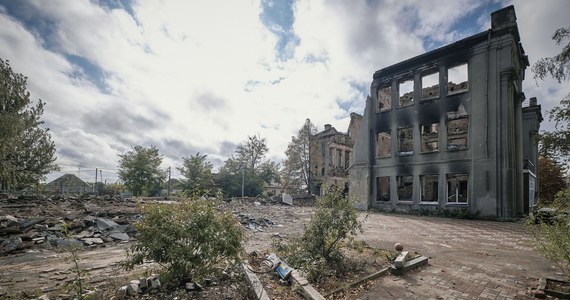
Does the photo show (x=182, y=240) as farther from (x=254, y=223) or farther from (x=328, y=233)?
(x=254, y=223)

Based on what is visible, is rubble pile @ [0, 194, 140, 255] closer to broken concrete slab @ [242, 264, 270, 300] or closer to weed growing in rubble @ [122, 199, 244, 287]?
weed growing in rubble @ [122, 199, 244, 287]

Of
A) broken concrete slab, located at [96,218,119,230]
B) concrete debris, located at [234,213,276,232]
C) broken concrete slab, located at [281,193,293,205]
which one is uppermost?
broken concrete slab, located at [96,218,119,230]

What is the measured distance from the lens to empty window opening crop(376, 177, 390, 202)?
19823mm

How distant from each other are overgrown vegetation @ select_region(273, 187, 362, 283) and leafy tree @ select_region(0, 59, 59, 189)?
1987 cm

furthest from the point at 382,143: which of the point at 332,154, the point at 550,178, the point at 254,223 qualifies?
the point at 550,178

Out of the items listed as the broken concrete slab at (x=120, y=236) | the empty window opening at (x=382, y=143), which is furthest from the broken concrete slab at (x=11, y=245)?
the empty window opening at (x=382, y=143)

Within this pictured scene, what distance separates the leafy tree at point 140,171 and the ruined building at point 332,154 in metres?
19.1

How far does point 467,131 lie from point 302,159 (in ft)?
64.4

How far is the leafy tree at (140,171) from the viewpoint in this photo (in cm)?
2744

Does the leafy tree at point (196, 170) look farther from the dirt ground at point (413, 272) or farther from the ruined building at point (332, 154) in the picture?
the dirt ground at point (413, 272)

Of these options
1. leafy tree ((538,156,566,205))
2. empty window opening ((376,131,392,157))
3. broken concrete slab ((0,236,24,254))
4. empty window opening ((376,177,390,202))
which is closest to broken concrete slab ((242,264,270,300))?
broken concrete slab ((0,236,24,254))

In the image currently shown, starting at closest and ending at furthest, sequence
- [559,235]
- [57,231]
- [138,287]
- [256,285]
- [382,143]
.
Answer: [559,235]
[138,287]
[256,285]
[57,231]
[382,143]

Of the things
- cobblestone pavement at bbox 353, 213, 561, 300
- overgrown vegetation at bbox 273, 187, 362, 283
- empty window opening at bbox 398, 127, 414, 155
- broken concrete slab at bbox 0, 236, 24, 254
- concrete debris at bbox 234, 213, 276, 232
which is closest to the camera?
cobblestone pavement at bbox 353, 213, 561, 300

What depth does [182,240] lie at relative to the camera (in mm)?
4078
